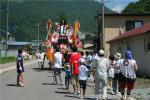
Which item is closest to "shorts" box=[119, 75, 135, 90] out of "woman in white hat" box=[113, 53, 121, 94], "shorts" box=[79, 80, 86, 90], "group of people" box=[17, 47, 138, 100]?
"group of people" box=[17, 47, 138, 100]

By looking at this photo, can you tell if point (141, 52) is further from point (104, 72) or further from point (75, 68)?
point (104, 72)

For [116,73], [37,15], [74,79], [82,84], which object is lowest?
[82,84]

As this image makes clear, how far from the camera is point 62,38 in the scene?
119 feet

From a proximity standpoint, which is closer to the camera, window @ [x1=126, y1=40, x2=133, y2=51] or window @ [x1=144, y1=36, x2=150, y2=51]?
window @ [x1=144, y1=36, x2=150, y2=51]

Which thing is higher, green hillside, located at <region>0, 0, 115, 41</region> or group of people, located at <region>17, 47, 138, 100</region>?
green hillside, located at <region>0, 0, 115, 41</region>

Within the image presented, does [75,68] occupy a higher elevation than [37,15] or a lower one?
lower

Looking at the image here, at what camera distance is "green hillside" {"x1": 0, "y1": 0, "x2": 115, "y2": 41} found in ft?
471

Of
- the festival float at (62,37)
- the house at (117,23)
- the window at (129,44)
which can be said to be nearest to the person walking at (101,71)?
the festival float at (62,37)

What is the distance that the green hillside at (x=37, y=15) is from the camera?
144 metres

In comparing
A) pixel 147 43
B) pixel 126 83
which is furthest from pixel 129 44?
pixel 126 83

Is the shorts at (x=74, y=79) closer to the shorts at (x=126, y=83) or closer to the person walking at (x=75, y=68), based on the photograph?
the person walking at (x=75, y=68)

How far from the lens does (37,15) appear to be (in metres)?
157

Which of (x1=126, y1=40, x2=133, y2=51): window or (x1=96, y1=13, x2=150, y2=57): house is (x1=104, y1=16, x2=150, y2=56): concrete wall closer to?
(x1=96, y1=13, x2=150, y2=57): house

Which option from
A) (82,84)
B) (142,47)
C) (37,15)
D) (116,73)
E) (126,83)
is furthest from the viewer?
(37,15)
